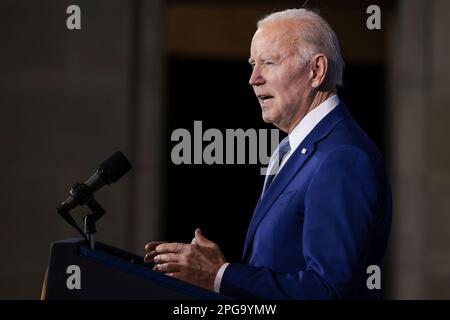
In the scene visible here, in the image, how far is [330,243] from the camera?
2236 millimetres

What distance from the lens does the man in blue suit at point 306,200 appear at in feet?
7.40

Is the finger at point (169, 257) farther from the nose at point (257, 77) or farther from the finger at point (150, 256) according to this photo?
the nose at point (257, 77)

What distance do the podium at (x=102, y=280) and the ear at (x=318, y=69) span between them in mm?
726

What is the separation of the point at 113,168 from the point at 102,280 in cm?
35

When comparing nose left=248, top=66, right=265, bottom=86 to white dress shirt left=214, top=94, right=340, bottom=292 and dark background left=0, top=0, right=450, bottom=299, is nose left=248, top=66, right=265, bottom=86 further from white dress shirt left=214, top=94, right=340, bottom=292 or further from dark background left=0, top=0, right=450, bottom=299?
dark background left=0, top=0, right=450, bottom=299

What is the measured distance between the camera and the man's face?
100 inches

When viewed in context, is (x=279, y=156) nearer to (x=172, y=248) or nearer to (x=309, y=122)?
(x=309, y=122)

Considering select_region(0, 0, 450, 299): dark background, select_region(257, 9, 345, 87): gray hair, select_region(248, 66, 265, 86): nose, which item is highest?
select_region(257, 9, 345, 87): gray hair

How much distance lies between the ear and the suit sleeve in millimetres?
324

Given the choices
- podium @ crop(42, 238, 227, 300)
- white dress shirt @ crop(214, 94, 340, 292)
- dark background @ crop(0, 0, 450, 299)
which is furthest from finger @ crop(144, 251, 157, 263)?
dark background @ crop(0, 0, 450, 299)

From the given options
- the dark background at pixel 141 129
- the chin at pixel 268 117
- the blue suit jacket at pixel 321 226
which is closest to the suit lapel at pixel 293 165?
the blue suit jacket at pixel 321 226

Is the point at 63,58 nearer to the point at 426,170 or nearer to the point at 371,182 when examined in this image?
the point at 426,170

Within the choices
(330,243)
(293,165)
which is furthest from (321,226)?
(293,165)

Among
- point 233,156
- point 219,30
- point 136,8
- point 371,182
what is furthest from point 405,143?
point 371,182
